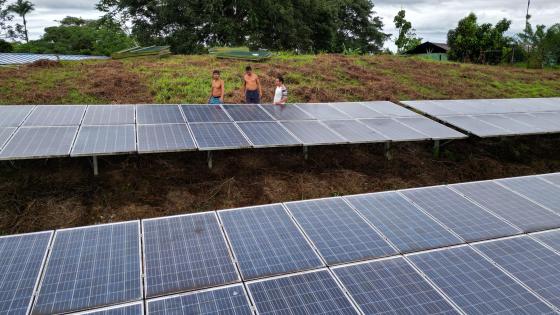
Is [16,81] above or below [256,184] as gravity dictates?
above

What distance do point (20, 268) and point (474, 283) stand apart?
601 centimetres

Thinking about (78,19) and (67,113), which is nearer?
(67,113)

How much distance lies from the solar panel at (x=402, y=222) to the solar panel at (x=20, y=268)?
4.93 meters

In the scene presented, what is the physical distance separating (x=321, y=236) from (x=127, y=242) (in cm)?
290

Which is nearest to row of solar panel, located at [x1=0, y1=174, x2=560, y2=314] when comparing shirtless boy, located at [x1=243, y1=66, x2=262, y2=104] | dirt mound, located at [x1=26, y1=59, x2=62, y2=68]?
shirtless boy, located at [x1=243, y1=66, x2=262, y2=104]

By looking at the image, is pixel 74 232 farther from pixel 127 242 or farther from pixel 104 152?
pixel 104 152

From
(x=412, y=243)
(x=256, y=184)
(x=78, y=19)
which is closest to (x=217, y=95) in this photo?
(x=256, y=184)

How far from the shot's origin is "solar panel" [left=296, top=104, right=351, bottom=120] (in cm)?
1274

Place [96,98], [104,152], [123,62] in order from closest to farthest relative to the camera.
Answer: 1. [104,152]
2. [96,98]
3. [123,62]

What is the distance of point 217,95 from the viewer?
13945 mm

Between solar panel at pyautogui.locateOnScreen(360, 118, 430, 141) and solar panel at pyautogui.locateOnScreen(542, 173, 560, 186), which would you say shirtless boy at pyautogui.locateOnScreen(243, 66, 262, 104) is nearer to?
solar panel at pyautogui.locateOnScreen(360, 118, 430, 141)

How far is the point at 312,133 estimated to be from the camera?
36.6 feet

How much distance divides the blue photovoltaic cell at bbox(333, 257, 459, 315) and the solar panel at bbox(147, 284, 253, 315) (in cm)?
138

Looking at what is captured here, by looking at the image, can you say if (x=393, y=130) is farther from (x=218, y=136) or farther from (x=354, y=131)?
(x=218, y=136)
